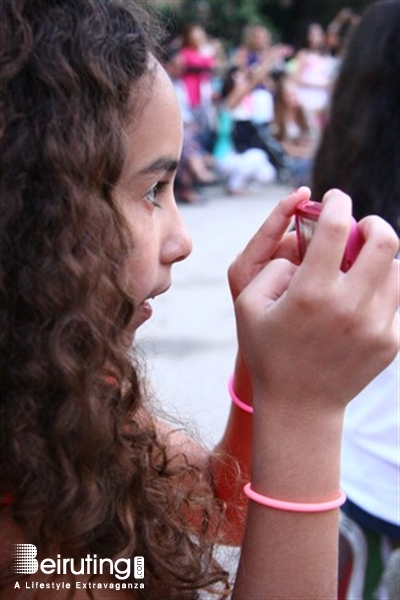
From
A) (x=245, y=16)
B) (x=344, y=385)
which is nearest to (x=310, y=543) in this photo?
(x=344, y=385)

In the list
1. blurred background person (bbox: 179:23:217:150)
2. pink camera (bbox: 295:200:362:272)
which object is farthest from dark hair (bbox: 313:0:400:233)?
blurred background person (bbox: 179:23:217:150)

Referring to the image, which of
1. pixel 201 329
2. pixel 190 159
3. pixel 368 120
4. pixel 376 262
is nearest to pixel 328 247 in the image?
pixel 376 262

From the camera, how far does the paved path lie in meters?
4.24

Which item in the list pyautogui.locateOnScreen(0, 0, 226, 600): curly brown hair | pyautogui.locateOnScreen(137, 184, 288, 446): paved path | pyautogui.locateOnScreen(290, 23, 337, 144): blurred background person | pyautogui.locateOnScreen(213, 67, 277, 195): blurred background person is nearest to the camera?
pyautogui.locateOnScreen(0, 0, 226, 600): curly brown hair

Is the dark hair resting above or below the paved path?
above

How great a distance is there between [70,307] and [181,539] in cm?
35

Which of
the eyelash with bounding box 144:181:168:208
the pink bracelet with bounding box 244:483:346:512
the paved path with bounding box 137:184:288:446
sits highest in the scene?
the eyelash with bounding box 144:181:168:208

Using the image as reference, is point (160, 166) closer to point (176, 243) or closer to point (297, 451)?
point (176, 243)

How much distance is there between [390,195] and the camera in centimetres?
227

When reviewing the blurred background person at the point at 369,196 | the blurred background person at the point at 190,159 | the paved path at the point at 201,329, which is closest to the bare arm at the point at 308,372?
the blurred background person at the point at 369,196

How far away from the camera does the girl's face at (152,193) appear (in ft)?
3.99

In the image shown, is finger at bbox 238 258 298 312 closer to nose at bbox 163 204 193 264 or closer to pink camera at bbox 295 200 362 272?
pink camera at bbox 295 200 362 272

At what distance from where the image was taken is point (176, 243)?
50.6 inches

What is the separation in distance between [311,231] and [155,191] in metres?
0.22
